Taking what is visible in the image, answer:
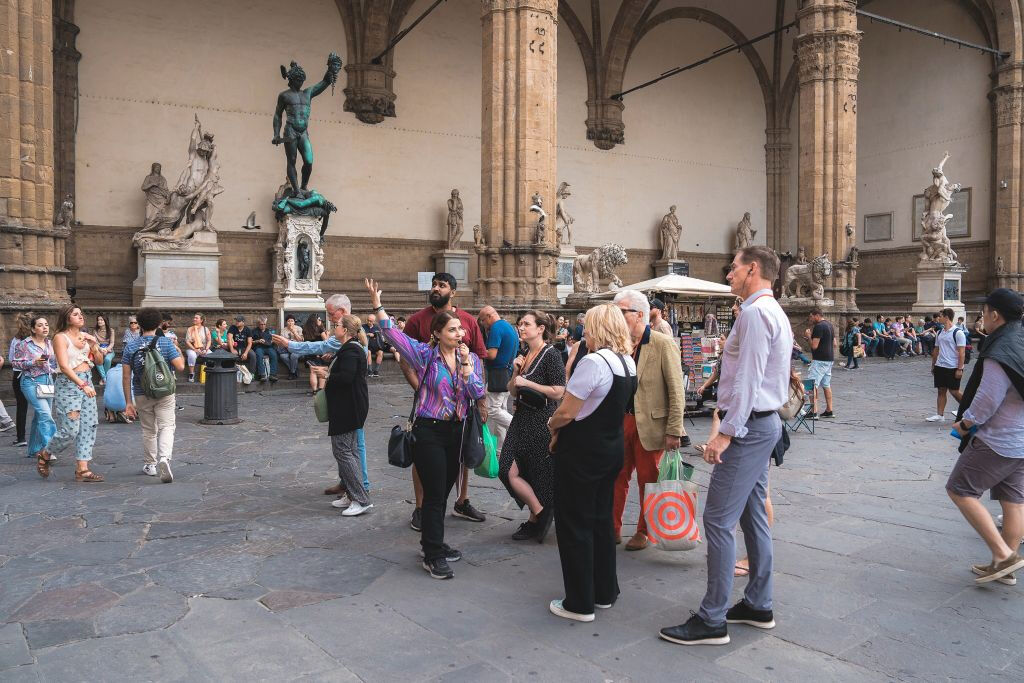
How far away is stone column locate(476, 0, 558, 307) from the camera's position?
1545cm

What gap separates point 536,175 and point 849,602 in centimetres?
1261

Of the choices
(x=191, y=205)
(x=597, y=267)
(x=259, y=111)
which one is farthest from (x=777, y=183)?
(x=191, y=205)

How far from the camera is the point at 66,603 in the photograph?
3.86 metres

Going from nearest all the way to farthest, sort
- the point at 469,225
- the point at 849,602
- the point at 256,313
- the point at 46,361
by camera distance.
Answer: the point at 849,602
the point at 46,361
the point at 256,313
the point at 469,225

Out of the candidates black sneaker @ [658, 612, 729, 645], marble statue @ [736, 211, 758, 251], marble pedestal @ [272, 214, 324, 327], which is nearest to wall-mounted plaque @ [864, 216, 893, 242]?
marble statue @ [736, 211, 758, 251]

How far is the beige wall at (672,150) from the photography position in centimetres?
2612

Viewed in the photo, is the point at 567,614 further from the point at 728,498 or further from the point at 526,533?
the point at 526,533

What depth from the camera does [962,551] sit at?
4742 mm

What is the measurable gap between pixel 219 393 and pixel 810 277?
1603 cm

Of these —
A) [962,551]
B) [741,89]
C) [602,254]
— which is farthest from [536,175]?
[741,89]

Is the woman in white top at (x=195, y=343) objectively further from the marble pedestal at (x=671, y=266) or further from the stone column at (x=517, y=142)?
the marble pedestal at (x=671, y=266)

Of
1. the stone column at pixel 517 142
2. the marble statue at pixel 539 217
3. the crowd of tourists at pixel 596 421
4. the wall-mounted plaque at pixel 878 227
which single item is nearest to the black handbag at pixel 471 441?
the crowd of tourists at pixel 596 421

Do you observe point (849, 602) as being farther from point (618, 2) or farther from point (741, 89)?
point (741, 89)

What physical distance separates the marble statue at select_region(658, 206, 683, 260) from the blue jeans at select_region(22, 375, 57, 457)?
2236 cm
